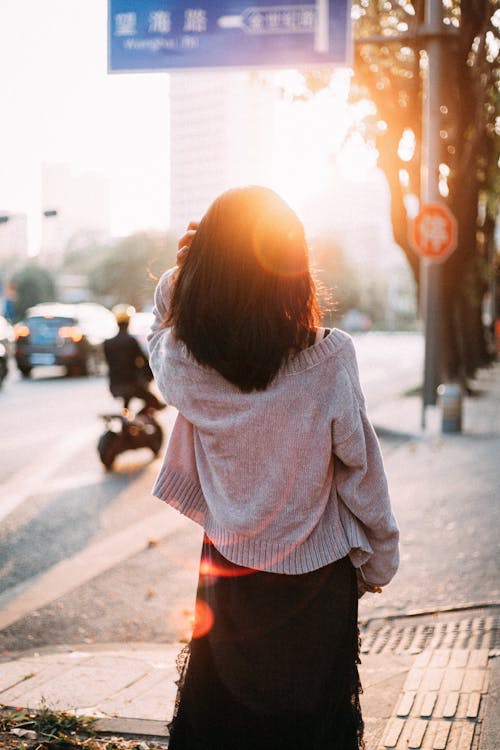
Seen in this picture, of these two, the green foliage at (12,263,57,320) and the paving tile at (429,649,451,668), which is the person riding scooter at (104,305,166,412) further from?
the green foliage at (12,263,57,320)

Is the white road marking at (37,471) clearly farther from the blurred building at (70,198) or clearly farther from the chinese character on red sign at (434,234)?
the blurred building at (70,198)

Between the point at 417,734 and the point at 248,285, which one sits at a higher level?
the point at 248,285

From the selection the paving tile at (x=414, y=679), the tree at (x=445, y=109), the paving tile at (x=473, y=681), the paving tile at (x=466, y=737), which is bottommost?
the paving tile at (x=414, y=679)

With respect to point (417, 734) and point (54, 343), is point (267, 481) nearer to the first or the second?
Answer: point (417, 734)

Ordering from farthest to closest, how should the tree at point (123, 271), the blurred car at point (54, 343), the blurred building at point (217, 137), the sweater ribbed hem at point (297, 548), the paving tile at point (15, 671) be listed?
the blurred building at point (217, 137)
the tree at point (123, 271)
the blurred car at point (54, 343)
the paving tile at point (15, 671)
the sweater ribbed hem at point (297, 548)

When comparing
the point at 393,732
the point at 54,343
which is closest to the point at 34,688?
the point at 393,732

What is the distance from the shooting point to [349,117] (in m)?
19.5

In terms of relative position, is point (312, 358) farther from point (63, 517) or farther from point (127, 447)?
point (127, 447)

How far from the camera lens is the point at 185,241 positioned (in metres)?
2.47

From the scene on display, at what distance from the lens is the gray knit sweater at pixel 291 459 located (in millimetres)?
2314

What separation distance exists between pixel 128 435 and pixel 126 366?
73 cm

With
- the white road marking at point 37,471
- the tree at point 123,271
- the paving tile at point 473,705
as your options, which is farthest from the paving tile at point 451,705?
the tree at point 123,271

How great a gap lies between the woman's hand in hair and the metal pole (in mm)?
11116

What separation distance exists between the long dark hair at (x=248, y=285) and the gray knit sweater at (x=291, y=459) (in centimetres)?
6
